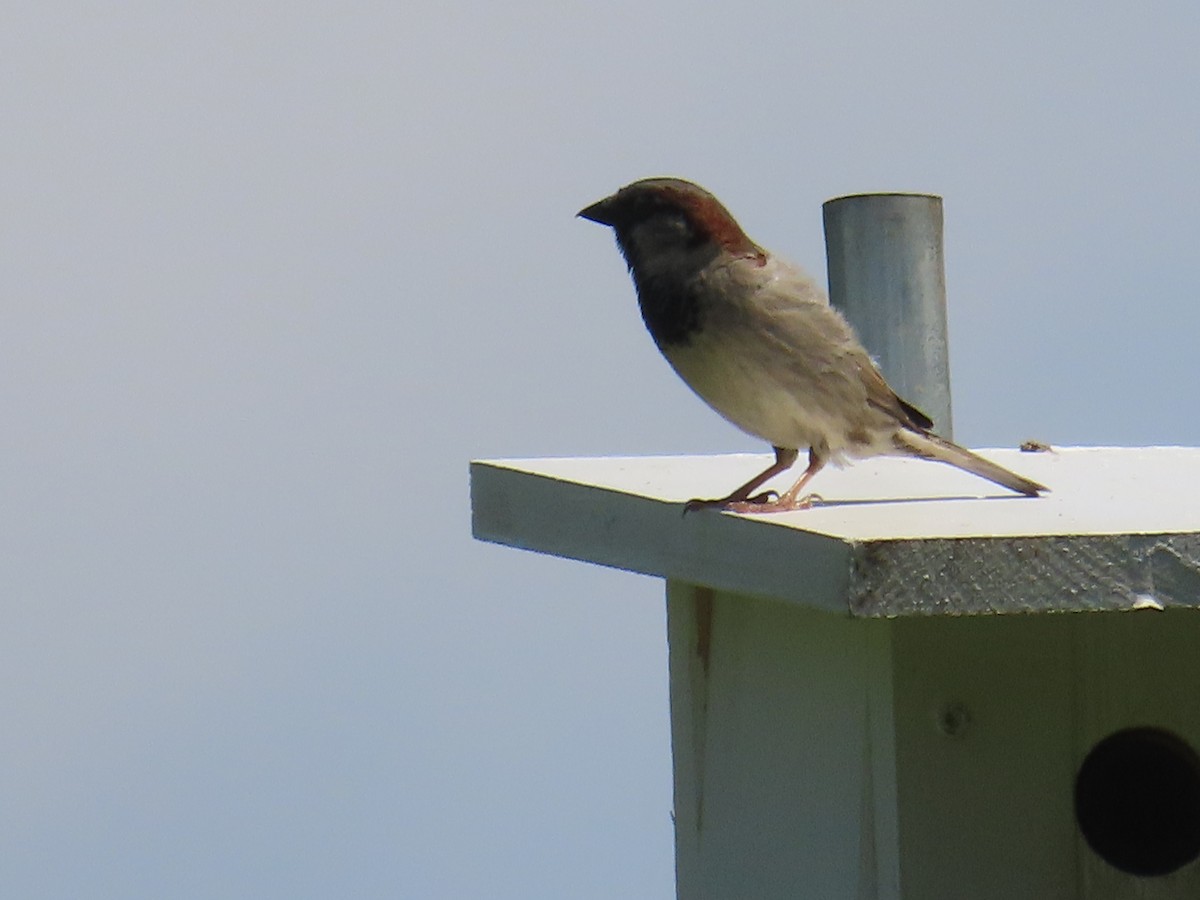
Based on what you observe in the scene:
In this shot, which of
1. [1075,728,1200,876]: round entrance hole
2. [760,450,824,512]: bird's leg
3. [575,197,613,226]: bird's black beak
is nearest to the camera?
[1075,728,1200,876]: round entrance hole

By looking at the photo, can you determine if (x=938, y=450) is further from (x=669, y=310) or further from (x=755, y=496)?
(x=669, y=310)

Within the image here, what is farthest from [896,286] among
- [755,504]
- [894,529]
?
[894,529]

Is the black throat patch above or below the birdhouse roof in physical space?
above

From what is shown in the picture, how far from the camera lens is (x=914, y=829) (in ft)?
8.95

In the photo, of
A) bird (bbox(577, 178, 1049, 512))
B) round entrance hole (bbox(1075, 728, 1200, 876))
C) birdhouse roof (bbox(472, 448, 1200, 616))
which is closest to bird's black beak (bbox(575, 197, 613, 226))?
bird (bbox(577, 178, 1049, 512))

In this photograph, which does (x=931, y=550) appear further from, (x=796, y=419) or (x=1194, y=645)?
(x=796, y=419)

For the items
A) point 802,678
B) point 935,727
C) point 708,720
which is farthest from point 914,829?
point 708,720

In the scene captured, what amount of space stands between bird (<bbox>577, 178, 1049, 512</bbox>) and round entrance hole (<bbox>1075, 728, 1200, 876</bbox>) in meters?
0.55

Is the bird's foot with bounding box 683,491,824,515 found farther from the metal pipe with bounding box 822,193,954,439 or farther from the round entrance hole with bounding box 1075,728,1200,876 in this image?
the metal pipe with bounding box 822,193,954,439

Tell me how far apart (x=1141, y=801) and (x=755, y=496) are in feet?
2.74

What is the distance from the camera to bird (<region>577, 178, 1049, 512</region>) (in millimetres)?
3449

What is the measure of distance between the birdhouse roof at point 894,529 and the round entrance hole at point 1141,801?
0.36 meters

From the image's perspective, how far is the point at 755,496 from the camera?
3463mm

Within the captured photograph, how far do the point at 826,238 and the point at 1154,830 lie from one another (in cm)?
150
